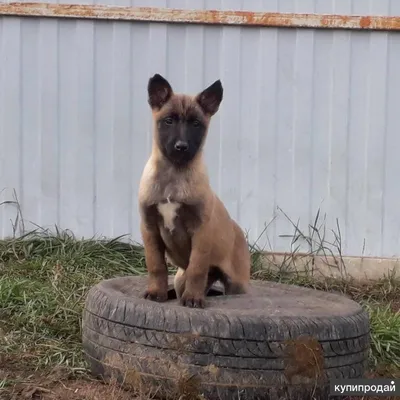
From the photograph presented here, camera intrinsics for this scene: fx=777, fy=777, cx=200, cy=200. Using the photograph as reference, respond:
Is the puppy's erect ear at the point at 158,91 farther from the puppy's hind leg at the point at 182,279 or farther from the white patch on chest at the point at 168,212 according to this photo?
the puppy's hind leg at the point at 182,279

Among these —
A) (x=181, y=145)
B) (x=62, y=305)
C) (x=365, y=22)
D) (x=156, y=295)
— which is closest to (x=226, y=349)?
(x=156, y=295)

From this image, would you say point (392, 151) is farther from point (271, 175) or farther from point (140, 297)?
point (140, 297)

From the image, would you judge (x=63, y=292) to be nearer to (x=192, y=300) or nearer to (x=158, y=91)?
(x=192, y=300)

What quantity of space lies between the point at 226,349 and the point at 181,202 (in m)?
0.86

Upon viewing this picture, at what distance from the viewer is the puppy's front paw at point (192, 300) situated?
4.18 meters

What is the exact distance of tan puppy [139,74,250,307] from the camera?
167 inches

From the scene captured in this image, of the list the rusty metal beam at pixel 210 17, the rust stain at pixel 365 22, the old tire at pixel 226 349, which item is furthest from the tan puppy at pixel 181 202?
the rust stain at pixel 365 22

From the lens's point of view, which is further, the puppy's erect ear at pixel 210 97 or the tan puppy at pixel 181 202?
the puppy's erect ear at pixel 210 97

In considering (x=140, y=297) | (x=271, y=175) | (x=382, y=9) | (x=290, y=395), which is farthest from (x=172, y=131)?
(x=382, y=9)

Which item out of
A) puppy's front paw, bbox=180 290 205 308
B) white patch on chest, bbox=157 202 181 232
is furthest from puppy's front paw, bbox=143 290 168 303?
white patch on chest, bbox=157 202 181 232

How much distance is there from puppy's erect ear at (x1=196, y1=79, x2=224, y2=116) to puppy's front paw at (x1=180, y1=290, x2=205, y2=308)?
41.6 inches

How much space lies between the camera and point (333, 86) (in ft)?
24.5

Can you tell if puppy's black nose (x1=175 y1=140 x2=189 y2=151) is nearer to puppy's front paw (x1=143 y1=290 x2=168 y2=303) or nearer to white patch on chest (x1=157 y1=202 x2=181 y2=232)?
white patch on chest (x1=157 y1=202 x2=181 y2=232)

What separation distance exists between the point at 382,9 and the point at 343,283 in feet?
8.62
